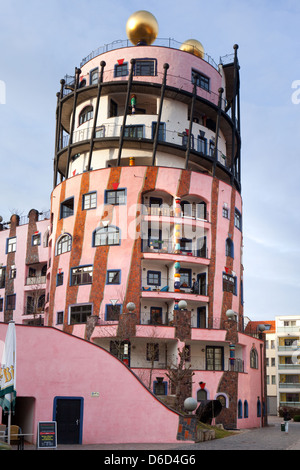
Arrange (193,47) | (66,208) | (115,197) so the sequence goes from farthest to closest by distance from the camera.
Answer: (193,47) → (66,208) → (115,197)

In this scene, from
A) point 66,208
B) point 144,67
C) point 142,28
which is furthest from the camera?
point 142,28

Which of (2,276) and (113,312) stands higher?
(2,276)

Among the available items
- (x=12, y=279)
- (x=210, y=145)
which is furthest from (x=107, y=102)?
(x=12, y=279)

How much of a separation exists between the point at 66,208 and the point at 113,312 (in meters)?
10.9

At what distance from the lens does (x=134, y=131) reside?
48438 mm

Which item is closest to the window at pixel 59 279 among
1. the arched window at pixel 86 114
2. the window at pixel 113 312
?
the window at pixel 113 312

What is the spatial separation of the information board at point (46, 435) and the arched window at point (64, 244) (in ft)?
87.5

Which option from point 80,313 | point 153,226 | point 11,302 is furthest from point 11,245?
point 153,226

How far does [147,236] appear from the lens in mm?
44875

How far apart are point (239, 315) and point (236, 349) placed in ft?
12.1

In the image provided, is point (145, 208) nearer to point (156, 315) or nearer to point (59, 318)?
point (156, 315)

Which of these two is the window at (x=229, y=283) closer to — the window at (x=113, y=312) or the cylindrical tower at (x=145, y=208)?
the cylindrical tower at (x=145, y=208)

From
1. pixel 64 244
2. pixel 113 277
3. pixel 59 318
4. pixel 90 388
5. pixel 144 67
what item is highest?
pixel 144 67

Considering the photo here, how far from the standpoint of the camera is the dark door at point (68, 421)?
25.4 meters
